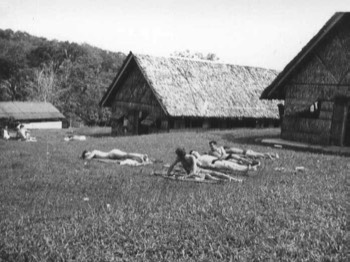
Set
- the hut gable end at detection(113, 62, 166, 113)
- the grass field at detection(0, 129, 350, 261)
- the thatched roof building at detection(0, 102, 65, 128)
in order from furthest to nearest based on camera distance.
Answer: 1. the thatched roof building at detection(0, 102, 65, 128)
2. the hut gable end at detection(113, 62, 166, 113)
3. the grass field at detection(0, 129, 350, 261)

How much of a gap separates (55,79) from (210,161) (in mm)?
43259

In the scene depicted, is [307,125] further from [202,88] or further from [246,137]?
[202,88]

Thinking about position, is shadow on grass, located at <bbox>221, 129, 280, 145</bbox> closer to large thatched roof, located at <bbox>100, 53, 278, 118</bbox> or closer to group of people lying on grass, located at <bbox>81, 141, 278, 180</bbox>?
group of people lying on grass, located at <bbox>81, 141, 278, 180</bbox>

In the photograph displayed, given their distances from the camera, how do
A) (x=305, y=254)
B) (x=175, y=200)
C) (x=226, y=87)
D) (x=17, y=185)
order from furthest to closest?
1. (x=226, y=87)
2. (x=17, y=185)
3. (x=175, y=200)
4. (x=305, y=254)

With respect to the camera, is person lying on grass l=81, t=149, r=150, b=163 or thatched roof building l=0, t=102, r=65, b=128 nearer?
person lying on grass l=81, t=149, r=150, b=163

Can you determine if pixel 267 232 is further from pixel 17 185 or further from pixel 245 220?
pixel 17 185

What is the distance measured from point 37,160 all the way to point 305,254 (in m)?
8.55

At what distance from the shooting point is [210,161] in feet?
35.9

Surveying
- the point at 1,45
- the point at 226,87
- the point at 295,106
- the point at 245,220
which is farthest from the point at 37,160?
the point at 1,45

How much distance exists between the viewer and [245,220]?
5.98m

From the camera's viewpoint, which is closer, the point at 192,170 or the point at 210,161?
the point at 192,170

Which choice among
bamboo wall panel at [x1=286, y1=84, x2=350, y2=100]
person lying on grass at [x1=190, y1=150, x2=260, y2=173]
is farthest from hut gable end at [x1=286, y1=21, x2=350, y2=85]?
person lying on grass at [x1=190, y1=150, x2=260, y2=173]

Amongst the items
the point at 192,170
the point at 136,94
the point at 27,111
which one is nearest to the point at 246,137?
the point at 136,94

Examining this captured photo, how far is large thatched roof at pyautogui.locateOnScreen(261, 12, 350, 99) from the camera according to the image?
50.4 feet
